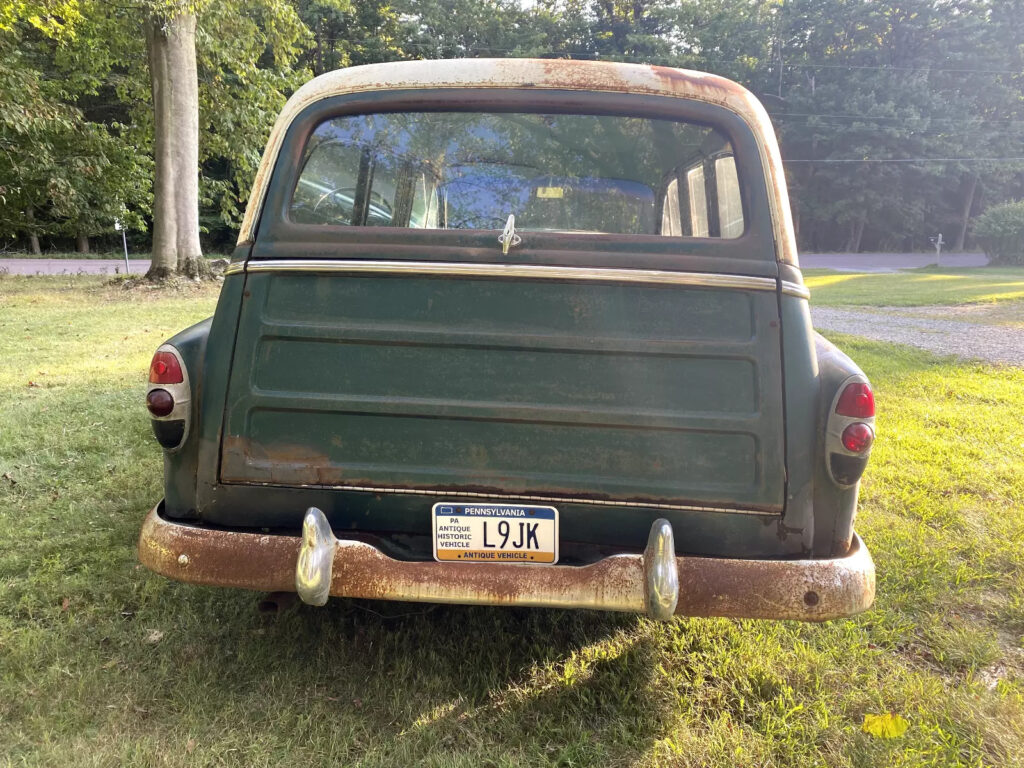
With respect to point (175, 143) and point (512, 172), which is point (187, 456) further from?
point (175, 143)

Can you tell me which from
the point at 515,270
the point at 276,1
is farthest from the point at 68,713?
the point at 276,1

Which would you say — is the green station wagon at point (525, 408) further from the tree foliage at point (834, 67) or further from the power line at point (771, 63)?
the power line at point (771, 63)

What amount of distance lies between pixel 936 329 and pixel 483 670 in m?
9.78

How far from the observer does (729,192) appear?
236cm

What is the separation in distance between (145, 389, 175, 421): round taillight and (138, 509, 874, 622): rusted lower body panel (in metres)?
0.44

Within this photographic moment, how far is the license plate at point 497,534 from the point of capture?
2021 millimetres

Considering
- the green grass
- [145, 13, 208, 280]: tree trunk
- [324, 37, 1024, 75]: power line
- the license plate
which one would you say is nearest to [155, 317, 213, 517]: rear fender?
the license plate

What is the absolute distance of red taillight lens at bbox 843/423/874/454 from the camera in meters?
1.98

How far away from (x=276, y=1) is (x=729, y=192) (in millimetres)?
13597

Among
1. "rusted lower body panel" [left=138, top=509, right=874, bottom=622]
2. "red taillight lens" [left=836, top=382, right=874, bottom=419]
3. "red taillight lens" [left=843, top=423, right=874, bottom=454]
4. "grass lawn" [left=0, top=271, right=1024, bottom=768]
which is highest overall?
"red taillight lens" [left=836, top=382, right=874, bottom=419]

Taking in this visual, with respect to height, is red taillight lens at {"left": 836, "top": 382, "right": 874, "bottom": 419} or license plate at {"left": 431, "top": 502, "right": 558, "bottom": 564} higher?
red taillight lens at {"left": 836, "top": 382, "right": 874, "bottom": 419}

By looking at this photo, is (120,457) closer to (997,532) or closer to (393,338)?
(393,338)

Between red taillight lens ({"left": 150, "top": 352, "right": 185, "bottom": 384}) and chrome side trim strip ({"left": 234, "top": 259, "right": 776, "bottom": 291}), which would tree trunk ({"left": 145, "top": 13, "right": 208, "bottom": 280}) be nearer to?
red taillight lens ({"left": 150, "top": 352, "right": 185, "bottom": 384})

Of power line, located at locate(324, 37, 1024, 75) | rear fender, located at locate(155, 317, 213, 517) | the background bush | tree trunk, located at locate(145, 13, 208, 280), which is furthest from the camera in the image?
power line, located at locate(324, 37, 1024, 75)
